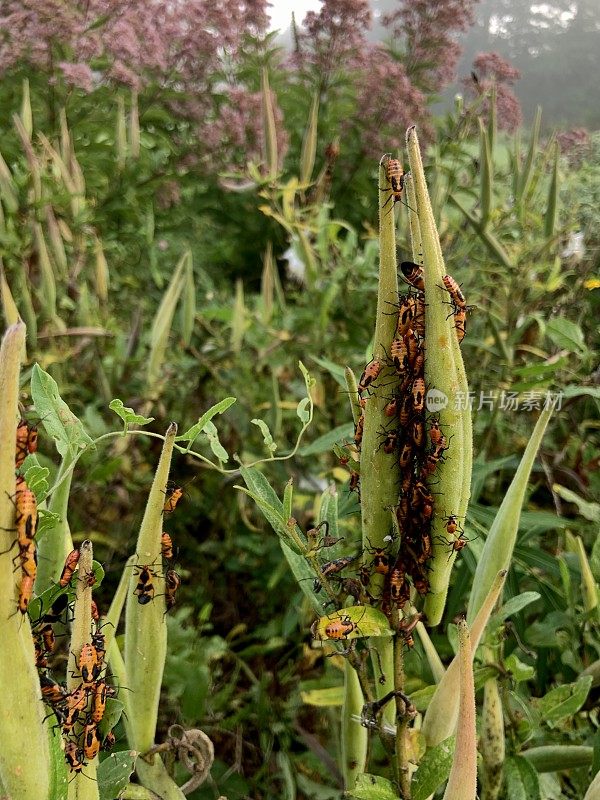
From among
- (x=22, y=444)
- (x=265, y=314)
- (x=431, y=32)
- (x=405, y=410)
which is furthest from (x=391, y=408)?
(x=431, y=32)

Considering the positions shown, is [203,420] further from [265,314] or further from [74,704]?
[265,314]

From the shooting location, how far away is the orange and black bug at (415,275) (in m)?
0.43

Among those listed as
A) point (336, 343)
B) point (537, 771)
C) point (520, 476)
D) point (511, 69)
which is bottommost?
point (537, 771)

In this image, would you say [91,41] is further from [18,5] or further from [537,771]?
[537,771]

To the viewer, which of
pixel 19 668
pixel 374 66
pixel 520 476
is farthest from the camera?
pixel 374 66

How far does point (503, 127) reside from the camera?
2195 millimetres

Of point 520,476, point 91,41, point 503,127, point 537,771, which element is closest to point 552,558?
point 537,771

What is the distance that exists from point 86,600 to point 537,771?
512 millimetres

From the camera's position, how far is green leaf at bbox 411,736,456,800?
464 mm

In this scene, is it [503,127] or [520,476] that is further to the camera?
[503,127]

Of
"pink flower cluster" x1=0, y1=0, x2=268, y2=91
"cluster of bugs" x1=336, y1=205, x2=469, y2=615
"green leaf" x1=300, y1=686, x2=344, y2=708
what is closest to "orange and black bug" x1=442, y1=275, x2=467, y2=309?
"cluster of bugs" x1=336, y1=205, x2=469, y2=615

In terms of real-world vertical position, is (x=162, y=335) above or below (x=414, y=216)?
below

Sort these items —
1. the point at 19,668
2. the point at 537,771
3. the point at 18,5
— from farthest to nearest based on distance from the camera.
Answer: the point at 18,5
the point at 537,771
the point at 19,668

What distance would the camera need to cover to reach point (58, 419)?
0.48 metres
